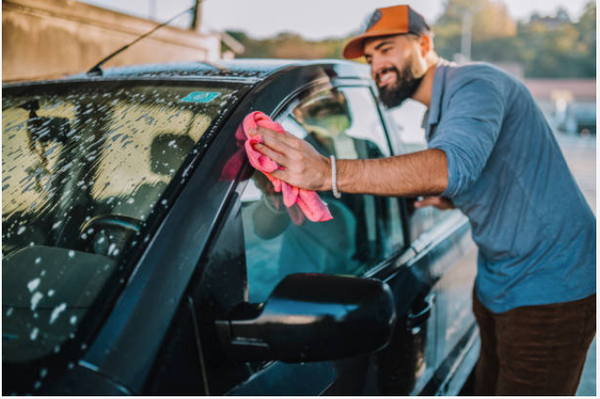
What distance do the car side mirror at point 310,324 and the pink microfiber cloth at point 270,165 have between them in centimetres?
32

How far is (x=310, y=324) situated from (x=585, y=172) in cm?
1357

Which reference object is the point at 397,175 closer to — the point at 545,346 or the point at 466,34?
the point at 545,346

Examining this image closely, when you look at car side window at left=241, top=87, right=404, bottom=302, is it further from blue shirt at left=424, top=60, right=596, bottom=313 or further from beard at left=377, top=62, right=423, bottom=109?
blue shirt at left=424, top=60, right=596, bottom=313

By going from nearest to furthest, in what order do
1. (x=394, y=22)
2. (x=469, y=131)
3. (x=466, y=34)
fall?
(x=469, y=131), (x=394, y=22), (x=466, y=34)

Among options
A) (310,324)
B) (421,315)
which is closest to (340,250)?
(421,315)

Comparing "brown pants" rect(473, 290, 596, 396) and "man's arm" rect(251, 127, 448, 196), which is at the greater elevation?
"man's arm" rect(251, 127, 448, 196)

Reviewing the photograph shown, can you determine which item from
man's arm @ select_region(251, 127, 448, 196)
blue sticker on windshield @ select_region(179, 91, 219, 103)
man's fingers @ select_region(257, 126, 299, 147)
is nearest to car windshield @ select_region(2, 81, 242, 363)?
blue sticker on windshield @ select_region(179, 91, 219, 103)

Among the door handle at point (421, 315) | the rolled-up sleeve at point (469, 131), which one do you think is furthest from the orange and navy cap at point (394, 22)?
the door handle at point (421, 315)

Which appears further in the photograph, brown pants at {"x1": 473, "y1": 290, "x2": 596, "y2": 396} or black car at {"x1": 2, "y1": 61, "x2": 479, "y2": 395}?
brown pants at {"x1": 473, "y1": 290, "x2": 596, "y2": 396}

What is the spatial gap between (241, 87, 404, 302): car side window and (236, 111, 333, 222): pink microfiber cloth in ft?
0.40

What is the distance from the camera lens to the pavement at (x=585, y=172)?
9.38 ft

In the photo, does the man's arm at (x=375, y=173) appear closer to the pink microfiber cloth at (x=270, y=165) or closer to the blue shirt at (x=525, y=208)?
the pink microfiber cloth at (x=270, y=165)

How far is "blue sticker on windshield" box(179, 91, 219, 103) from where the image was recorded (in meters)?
1.47

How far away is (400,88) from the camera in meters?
2.10
